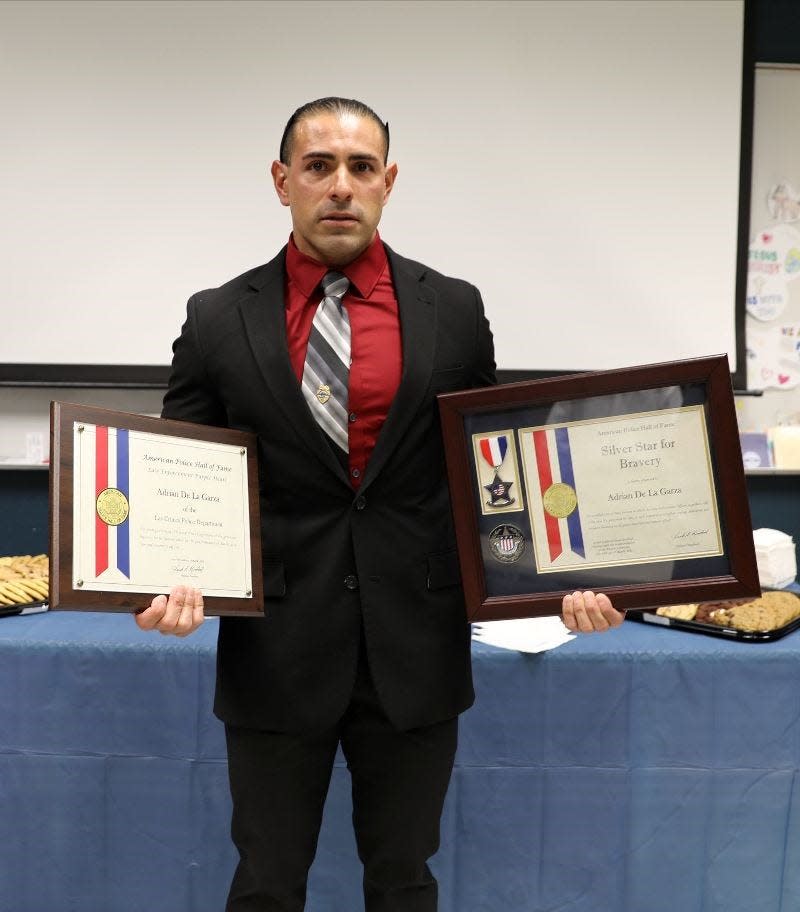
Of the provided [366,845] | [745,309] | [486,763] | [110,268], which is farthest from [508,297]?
[366,845]

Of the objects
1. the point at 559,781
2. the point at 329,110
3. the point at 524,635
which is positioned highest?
the point at 329,110

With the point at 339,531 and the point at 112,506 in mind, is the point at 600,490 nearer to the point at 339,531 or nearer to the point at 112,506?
the point at 339,531

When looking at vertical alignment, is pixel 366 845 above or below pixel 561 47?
below

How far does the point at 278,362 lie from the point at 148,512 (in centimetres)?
26

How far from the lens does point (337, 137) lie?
1.09 m

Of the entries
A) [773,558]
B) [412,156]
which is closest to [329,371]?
[773,558]

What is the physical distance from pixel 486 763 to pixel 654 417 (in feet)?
3.01

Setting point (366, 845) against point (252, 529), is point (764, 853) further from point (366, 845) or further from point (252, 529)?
point (252, 529)

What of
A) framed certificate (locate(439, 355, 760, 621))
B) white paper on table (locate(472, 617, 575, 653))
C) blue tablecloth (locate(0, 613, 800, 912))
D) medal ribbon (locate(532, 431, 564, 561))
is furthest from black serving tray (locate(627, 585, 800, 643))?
medal ribbon (locate(532, 431, 564, 561))

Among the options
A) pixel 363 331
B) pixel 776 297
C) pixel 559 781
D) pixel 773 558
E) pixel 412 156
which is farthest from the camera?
pixel 776 297

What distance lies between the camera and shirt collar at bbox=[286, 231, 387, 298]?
1155 mm

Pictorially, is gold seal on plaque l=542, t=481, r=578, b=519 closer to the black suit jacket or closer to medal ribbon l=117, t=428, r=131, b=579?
the black suit jacket

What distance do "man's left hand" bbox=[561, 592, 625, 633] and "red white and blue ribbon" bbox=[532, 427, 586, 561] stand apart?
64 millimetres

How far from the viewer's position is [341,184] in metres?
1.08
